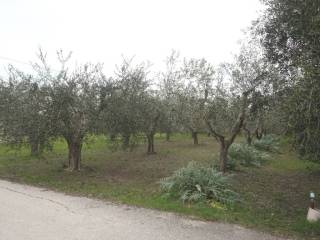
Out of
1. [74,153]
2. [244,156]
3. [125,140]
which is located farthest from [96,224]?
[244,156]

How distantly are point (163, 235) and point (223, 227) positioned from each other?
1.47m

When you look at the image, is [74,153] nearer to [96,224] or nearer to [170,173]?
[170,173]

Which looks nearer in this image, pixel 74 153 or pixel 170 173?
pixel 170 173

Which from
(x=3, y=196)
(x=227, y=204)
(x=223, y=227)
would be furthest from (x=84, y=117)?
(x=223, y=227)

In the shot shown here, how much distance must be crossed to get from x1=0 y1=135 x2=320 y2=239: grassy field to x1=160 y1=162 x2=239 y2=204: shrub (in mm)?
391

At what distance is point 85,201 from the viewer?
10.6m

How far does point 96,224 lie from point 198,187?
144 inches

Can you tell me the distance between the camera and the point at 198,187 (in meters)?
11.0

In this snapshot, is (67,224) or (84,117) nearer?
(67,224)

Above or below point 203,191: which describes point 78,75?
above

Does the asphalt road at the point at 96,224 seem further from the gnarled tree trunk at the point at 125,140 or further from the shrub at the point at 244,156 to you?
the shrub at the point at 244,156

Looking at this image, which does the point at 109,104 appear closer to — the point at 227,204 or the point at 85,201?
the point at 85,201

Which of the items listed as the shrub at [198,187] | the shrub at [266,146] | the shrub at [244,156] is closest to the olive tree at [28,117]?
the shrub at [198,187]

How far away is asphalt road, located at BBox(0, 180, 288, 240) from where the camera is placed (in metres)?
7.47
